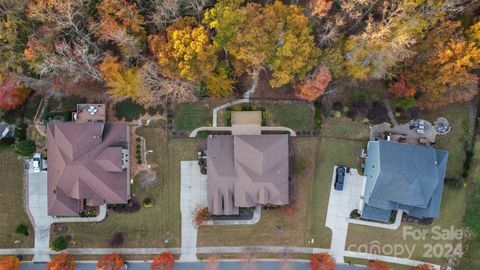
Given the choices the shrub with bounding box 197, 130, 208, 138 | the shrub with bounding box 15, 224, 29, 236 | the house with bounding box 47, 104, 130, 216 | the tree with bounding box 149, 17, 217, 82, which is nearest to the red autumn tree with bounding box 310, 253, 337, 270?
the shrub with bounding box 197, 130, 208, 138

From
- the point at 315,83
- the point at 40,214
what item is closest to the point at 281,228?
the point at 315,83

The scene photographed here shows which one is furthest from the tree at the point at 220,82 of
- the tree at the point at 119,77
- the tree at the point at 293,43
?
the tree at the point at 119,77

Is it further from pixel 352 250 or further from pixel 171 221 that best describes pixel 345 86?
pixel 171 221

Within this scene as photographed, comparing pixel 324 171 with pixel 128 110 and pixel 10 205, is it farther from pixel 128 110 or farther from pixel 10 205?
pixel 10 205

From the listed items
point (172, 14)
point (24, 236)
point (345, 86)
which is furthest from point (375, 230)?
point (24, 236)

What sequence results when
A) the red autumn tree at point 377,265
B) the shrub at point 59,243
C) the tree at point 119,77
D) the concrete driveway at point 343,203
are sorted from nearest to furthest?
the tree at point 119,77 → the shrub at point 59,243 → the red autumn tree at point 377,265 → the concrete driveway at point 343,203

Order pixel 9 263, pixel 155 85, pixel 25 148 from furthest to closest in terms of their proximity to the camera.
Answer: pixel 25 148
pixel 9 263
pixel 155 85

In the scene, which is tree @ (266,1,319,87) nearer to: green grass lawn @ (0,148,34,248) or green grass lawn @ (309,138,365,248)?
green grass lawn @ (309,138,365,248)

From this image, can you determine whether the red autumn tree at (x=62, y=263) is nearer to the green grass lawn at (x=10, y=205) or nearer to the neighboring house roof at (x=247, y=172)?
the green grass lawn at (x=10, y=205)
